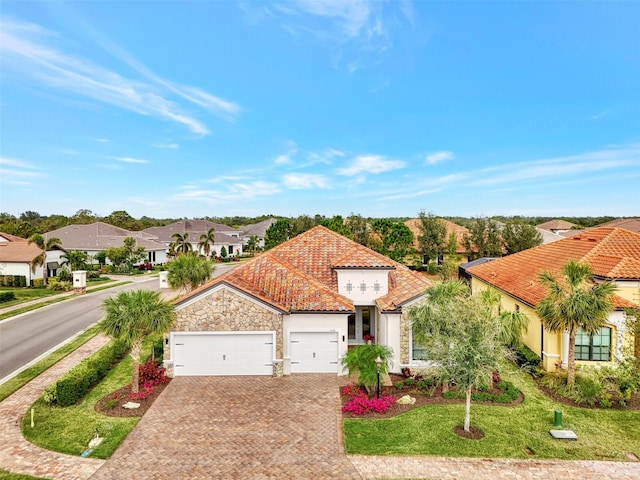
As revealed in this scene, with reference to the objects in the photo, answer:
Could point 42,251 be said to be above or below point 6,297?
above

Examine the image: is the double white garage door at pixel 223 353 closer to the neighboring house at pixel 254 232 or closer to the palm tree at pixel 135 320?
the palm tree at pixel 135 320

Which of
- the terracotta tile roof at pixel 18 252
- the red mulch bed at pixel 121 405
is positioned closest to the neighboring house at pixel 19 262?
the terracotta tile roof at pixel 18 252

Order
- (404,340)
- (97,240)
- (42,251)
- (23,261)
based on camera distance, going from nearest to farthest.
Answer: (404,340) → (23,261) → (42,251) → (97,240)

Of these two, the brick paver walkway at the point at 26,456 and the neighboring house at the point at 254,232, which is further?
the neighboring house at the point at 254,232

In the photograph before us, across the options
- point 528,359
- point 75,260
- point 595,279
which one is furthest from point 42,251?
point 595,279

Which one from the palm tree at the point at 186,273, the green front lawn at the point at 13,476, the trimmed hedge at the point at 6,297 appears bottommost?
the green front lawn at the point at 13,476

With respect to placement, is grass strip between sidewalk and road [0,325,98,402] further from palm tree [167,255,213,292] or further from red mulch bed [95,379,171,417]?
palm tree [167,255,213,292]

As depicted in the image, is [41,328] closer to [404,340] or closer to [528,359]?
[404,340]
